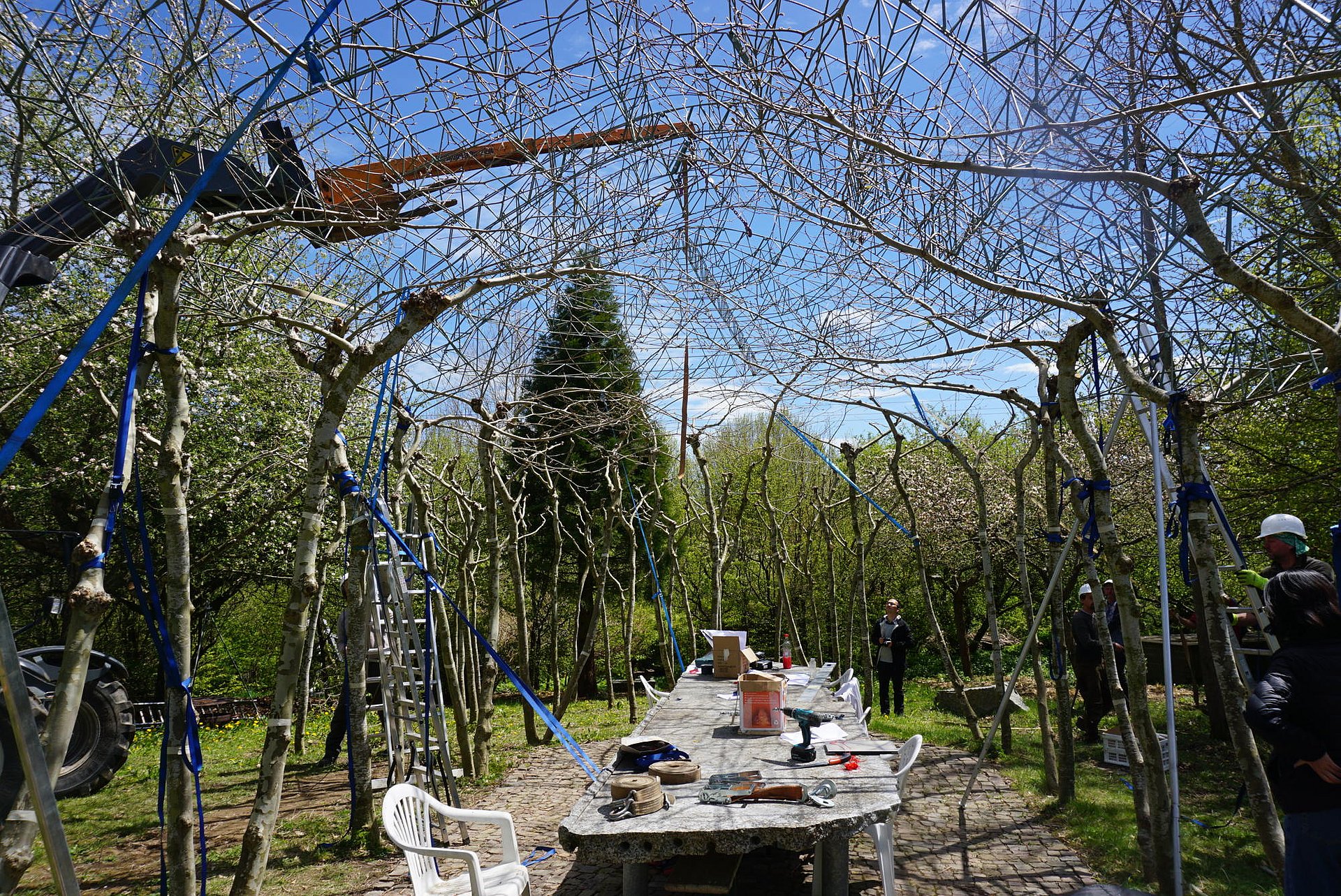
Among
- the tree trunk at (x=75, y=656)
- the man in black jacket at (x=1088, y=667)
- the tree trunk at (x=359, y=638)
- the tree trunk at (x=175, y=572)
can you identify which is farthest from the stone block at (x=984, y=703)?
the tree trunk at (x=75, y=656)

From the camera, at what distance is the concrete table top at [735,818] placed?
9.74 ft

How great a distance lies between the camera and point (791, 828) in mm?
2959

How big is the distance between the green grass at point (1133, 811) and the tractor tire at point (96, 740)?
21.9 ft

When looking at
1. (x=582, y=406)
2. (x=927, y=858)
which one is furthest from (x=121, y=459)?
(x=582, y=406)

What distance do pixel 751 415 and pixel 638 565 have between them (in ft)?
17.2

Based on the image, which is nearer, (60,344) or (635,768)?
(635,768)

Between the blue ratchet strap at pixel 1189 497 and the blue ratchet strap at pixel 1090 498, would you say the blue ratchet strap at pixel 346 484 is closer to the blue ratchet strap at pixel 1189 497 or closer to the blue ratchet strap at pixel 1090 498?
the blue ratchet strap at pixel 1090 498

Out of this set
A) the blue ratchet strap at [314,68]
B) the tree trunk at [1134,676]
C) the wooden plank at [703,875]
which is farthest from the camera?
the tree trunk at [1134,676]

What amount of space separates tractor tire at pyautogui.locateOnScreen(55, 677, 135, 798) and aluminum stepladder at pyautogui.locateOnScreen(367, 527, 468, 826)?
284 centimetres

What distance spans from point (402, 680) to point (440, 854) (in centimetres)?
220

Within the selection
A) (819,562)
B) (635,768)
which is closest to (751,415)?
(819,562)

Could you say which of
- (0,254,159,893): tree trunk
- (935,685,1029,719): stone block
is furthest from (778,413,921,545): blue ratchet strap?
(0,254,159,893): tree trunk

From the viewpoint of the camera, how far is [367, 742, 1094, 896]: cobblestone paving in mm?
4117

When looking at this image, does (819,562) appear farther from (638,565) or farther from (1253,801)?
(1253,801)
